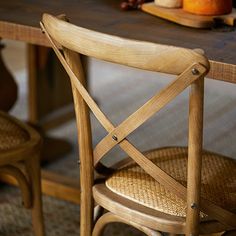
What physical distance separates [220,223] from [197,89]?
1.17 feet

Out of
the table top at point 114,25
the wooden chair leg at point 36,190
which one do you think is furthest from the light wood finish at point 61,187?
the table top at point 114,25

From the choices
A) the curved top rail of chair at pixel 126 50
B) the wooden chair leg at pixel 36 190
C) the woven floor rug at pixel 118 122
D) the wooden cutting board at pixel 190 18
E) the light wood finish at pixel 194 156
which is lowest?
the woven floor rug at pixel 118 122

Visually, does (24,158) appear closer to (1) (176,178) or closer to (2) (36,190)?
(2) (36,190)

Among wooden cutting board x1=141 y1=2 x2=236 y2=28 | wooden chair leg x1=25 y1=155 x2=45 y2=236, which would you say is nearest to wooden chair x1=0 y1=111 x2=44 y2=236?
wooden chair leg x1=25 y1=155 x2=45 y2=236

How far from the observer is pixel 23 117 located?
344cm

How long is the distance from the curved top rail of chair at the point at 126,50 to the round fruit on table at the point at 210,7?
0.53 metres

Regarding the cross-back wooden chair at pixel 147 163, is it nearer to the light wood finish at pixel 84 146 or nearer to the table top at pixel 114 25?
the light wood finish at pixel 84 146

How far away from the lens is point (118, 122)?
3387 millimetres

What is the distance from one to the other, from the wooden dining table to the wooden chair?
292mm

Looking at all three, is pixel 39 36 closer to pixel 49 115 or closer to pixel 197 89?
pixel 197 89

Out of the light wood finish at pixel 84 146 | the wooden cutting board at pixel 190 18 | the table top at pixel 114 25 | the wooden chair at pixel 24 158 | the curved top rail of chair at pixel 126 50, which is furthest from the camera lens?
the wooden chair at pixel 24 158

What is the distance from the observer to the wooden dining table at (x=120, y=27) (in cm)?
161

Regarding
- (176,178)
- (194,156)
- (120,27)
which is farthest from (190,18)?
(194,156)

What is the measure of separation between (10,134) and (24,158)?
0.08 meters
